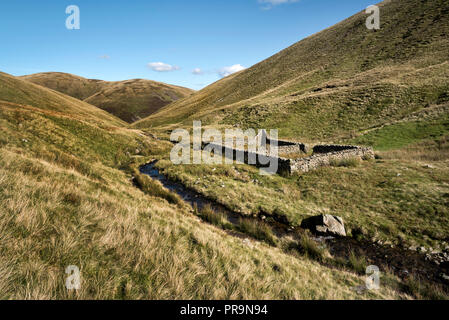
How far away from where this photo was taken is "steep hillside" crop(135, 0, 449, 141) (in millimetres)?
31172

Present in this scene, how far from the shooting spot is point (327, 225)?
9.25 m

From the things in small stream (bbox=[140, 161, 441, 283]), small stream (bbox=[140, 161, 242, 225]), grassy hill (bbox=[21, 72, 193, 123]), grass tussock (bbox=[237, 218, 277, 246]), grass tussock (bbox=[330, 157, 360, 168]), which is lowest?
small stream (bbox=[140, 161, 441, 283])

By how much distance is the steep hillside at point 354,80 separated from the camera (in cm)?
3117

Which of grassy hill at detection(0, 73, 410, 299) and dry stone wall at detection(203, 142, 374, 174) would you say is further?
dry stone wall at detection(203, 142, 374, 174)

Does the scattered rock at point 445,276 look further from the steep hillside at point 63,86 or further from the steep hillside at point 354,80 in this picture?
the steep hillside at point 63,86

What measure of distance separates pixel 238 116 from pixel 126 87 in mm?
173698

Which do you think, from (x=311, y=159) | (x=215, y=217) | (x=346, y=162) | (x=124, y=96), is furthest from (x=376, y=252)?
(x=124, y=96)

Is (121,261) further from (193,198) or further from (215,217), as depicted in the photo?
Result: (193,198)

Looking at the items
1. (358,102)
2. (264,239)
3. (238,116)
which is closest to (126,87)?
(238,116)

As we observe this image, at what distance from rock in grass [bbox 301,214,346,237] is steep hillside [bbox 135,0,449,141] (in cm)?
2223

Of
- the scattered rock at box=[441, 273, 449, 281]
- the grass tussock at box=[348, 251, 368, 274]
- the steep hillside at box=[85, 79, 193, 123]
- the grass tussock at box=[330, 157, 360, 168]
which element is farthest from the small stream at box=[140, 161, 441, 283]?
the steep hillside at box=[85, 79, 193, 123]

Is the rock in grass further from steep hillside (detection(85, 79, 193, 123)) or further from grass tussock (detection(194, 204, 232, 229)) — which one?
steep hillside (detection(85, 79, 193, 123))
